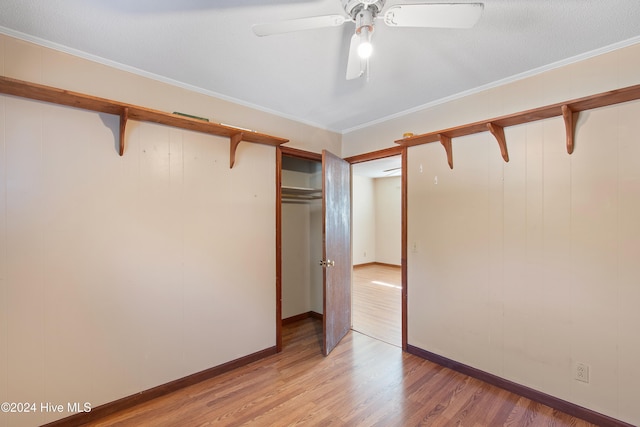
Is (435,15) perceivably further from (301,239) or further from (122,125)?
(301,239)

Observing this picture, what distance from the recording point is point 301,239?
3.89 m

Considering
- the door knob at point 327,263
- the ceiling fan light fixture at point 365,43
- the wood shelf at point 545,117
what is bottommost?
the door knob at point 327,263

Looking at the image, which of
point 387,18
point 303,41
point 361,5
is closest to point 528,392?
A: point 387,18

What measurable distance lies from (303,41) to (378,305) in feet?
12.7

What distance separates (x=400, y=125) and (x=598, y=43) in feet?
5.23

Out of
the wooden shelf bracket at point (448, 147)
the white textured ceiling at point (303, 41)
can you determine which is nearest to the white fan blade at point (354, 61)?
the white textured ceiling at point (303, 41)

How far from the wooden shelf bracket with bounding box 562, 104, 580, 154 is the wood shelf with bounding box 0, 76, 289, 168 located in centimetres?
235

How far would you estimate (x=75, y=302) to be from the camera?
6.15ft

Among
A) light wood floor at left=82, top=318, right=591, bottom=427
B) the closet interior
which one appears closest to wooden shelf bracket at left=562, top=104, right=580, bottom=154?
light wood floor at left=82, top=318, right=591, bottom=427

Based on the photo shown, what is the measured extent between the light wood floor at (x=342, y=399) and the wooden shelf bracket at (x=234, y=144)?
1979 millimetres

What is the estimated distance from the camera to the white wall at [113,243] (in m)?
1.72

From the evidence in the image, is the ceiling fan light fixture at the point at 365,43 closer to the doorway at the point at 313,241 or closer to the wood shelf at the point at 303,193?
the doorway at the point at 313,241

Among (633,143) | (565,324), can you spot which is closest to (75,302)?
(565,324)

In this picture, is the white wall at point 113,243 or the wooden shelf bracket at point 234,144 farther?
the wooden shelf bracket at point 234,144
